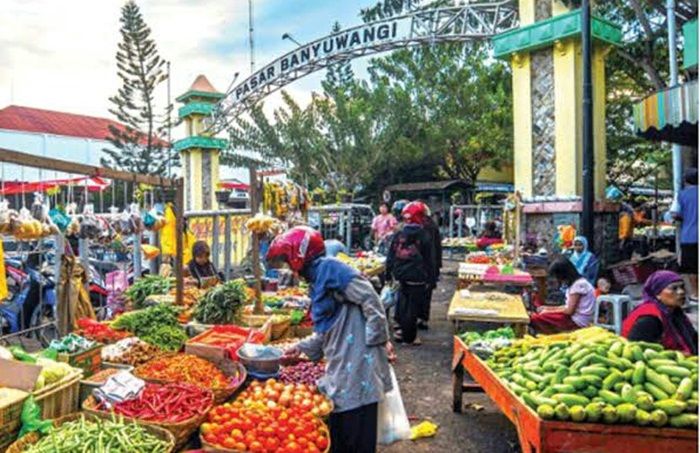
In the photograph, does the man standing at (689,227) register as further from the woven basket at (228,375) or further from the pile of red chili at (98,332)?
the pile of red chili at (98,332)

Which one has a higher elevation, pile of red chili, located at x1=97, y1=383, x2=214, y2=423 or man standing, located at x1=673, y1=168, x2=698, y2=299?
man standing, located at x1=673, y1=168, x2=698, y2=299

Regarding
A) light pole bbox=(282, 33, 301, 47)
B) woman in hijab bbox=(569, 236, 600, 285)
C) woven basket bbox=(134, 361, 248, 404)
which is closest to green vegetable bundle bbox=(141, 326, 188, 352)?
woven basket bbox=(134, 361, 248, 404)

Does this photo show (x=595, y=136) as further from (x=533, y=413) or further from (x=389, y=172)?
(x=389, y=172)

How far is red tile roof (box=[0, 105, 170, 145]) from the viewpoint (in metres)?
35.2

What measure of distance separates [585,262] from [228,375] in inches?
224

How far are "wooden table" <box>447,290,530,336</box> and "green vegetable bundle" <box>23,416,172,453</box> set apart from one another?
10.8 feet

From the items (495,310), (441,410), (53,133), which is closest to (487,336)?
(495,310)

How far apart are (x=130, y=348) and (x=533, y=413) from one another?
3143mm

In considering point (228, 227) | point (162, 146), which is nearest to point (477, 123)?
point (228, 227)

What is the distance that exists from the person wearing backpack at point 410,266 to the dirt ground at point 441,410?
0.34 m

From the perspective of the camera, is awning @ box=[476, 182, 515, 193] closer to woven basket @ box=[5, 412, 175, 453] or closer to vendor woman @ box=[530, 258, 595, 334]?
vendor woman @ box=[530, 258, 595, 334]

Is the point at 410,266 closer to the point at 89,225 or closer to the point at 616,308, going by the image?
the point at 616,308

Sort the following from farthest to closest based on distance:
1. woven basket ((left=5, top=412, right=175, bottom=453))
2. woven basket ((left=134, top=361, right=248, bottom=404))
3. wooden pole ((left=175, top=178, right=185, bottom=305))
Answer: wooden pole ((left=175, top=178, right=185, bottom=305)) → woven basket ((left=134, top=361, right=248, bottom=404)) → woven basket ((left=5, top=412, right=175, bottom=453))

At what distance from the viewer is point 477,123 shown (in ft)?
69.4
